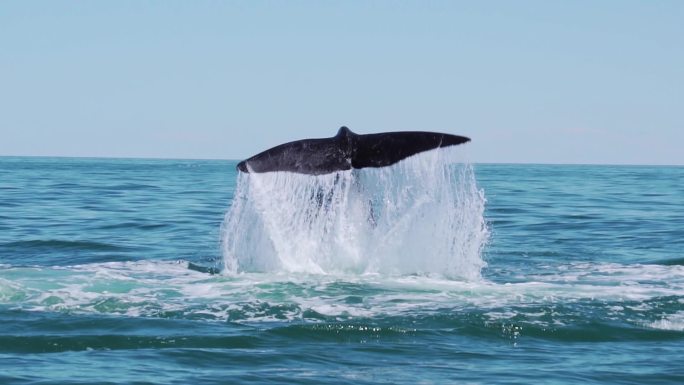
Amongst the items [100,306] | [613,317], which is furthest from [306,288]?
[613,317]

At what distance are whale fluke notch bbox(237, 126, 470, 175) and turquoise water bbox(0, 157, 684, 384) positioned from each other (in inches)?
10.8

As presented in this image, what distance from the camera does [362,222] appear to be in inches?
491

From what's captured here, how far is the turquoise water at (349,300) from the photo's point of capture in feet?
25.9

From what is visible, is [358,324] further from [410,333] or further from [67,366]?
[67,366]

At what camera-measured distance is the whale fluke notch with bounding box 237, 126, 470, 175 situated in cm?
1123

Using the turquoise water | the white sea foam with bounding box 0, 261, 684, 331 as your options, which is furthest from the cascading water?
the white sea foam with bounding box 0, 261, 684, 331

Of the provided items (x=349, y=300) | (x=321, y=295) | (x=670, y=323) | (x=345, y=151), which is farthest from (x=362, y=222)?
(x=670, y=323)

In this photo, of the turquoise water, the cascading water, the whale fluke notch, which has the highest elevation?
the whale fluke notch

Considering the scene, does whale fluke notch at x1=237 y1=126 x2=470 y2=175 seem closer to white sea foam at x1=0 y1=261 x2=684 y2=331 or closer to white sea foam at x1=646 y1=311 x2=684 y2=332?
white sea foam at x1=0 y1=261 x2=684 y2=331

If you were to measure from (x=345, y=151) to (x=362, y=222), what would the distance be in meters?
1.06

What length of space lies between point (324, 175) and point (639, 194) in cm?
2329

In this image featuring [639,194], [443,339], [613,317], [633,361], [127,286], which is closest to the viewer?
[633,361]

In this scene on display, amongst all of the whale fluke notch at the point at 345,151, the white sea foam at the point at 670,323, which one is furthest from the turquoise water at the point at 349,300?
the whale fluke notch at the point at 345,151

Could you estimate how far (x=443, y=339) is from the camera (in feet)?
28.9
